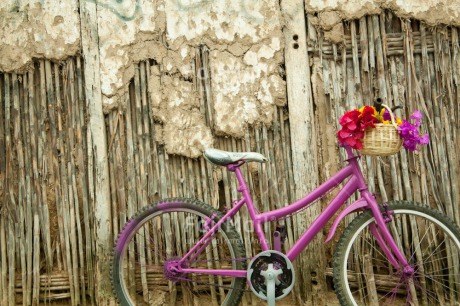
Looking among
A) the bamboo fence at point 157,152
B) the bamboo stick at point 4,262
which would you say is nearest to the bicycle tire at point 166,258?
the bamboo fence at point 157,152

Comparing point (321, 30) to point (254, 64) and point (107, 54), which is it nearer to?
point (254, 64)

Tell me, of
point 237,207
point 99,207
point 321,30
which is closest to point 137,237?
point 99,207

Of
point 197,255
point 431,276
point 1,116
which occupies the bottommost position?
point 431,276

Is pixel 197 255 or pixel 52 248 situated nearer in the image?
pixel 197 255

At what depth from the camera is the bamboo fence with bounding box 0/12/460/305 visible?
14.3 feet

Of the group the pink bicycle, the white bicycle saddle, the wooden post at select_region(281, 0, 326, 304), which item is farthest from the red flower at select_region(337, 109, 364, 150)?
the wooden post at select_region(281, 0, 326, 304)

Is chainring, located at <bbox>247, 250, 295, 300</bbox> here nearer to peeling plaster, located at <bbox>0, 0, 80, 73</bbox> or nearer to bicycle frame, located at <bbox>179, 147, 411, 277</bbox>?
bicycle frame, located at <bbox>179, 147, 411, 277</bbox>

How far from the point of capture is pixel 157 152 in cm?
451

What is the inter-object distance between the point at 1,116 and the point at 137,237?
52.9 inches

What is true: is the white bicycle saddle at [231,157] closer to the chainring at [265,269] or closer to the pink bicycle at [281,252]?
the pink bicycle at [281,252]

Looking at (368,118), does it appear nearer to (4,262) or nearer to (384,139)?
(384,139)

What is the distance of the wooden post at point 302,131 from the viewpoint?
4410mm

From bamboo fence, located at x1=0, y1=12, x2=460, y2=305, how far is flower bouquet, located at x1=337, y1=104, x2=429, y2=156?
0.76 m

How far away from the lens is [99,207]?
4.51m
